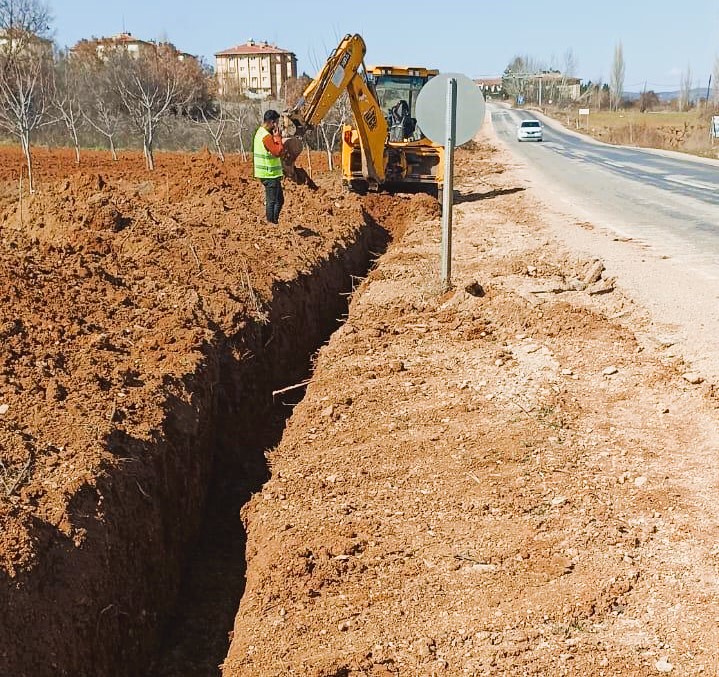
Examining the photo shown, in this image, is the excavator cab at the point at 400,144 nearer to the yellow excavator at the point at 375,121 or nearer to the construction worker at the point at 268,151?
the yellow excavator at the point at 375,121

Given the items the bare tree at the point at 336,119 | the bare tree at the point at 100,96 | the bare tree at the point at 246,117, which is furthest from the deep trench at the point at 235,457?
the bare tree at the point at 100,96

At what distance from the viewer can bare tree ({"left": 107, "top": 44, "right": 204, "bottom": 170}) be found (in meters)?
29.2

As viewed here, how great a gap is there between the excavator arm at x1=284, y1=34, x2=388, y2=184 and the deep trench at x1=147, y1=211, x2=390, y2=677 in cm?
369

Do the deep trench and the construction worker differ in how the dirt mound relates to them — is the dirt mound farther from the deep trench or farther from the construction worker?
the construction worker

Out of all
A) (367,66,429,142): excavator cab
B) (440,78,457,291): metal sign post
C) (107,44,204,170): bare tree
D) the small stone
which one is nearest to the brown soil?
the small stone

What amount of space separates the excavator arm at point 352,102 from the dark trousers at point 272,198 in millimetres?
1820

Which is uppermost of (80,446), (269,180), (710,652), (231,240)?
(269,180)

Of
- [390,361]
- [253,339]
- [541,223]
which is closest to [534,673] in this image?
[390,361]

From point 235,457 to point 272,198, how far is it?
17.1ft

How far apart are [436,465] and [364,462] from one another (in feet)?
1.72

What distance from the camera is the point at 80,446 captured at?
173 inches

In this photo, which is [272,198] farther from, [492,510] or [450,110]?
[492,510]

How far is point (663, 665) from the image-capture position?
123 inches

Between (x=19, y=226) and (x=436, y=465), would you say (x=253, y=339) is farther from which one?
(x=19, y=226)
